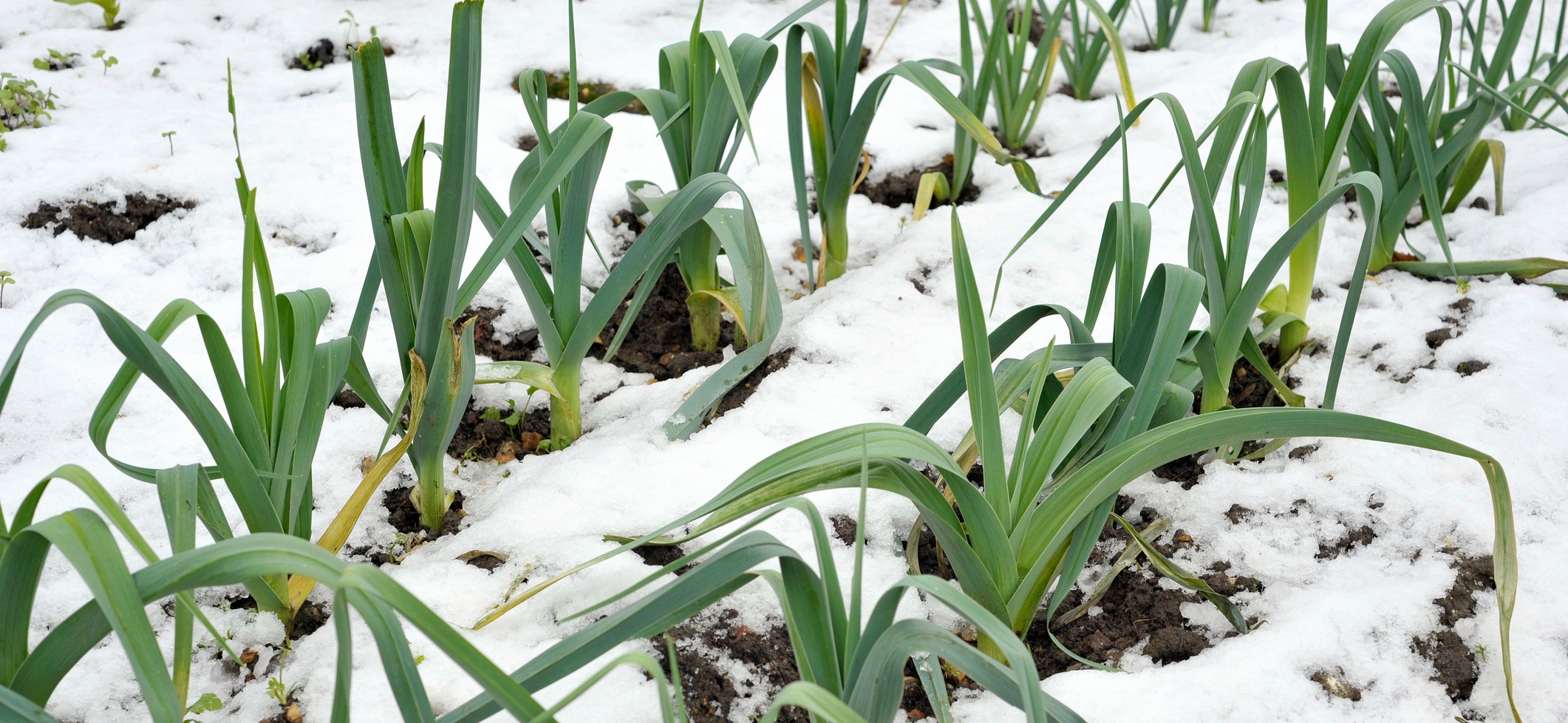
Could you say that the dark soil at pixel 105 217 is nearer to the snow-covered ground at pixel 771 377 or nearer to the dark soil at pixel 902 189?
the snow-covered ground at pixel 771 377

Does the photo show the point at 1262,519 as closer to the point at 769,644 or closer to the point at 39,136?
the point at 769,644

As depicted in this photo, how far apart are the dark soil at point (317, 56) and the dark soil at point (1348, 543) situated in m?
2.27

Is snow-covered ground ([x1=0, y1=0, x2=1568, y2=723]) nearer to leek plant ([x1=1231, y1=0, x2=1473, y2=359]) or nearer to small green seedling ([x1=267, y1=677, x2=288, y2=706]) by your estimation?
small green seedling ([x1=267, y1=677, x2=288, y2=706])

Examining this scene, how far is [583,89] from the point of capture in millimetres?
2271

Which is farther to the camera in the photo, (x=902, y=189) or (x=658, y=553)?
(x=902, y=189)

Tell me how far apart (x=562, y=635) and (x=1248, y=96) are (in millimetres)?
1002

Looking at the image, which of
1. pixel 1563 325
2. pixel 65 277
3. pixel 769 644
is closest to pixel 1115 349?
pixel 769 644

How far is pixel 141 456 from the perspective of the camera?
4.36 ft

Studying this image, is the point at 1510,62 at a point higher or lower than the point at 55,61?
higher

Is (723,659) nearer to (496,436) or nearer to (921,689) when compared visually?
(921,689)

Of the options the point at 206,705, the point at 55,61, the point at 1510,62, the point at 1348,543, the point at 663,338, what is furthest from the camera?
the point at 55,61

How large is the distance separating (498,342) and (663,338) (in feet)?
0.90

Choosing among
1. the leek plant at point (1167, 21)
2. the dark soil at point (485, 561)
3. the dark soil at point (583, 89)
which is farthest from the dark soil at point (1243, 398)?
the dark soil at point (583, 89)

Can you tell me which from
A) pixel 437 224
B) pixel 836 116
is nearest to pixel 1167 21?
pixel 836 116
